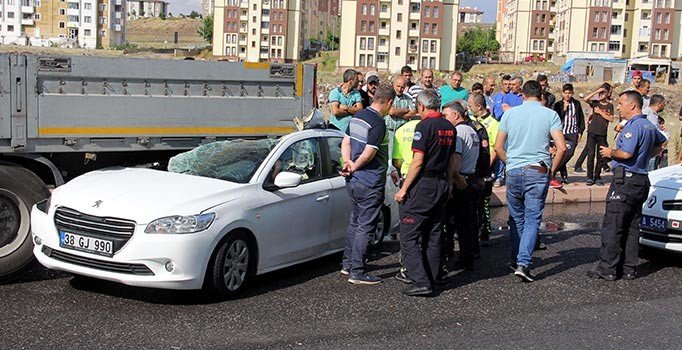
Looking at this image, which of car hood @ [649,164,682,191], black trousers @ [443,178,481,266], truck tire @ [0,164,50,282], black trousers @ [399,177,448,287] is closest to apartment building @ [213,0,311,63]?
car hood @ [649,164,682,191]

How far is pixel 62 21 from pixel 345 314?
5907 inches

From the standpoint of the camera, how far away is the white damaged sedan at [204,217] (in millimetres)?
6504

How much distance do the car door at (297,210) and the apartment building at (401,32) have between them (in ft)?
365

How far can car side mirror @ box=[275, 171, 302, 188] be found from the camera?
24.1ft

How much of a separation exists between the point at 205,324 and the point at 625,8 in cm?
13186

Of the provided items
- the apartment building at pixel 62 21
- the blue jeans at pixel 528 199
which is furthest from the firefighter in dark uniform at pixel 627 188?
the apartment building at pixel 62 21

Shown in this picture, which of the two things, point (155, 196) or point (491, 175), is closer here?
point (155, 196)

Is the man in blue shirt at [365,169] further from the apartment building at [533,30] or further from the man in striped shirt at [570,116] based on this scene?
the apartment building at [533,30]

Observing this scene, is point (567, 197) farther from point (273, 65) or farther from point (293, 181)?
point (293, 181)

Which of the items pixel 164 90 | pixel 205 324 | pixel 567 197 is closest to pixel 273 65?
pixel 164 90

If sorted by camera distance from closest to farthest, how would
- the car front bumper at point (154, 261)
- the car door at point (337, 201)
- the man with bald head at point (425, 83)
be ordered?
1. the car front bumper at point (154, 261)
2. the car door at point (337, 201)
3. the man with bald head at point (425, 83)

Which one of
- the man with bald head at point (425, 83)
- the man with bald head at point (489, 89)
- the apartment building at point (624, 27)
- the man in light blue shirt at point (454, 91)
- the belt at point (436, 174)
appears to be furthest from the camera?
the apartment building at point (624, 27)

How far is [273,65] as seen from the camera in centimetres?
987

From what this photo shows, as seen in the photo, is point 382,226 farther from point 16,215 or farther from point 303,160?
point 16,215
